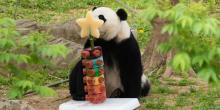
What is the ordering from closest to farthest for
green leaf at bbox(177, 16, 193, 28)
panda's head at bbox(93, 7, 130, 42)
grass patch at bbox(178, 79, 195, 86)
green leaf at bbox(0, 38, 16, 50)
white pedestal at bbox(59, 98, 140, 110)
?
green leaf at bbox(177, 16, 193, 28) → green leaf at bbox(0, 38, 16, 50) → white pedestal at bbox(59, 98, 140, 110) → panda's head at bbox(93, 7, 130, 42) → grass patch at bbox(178, 79, 195, 86)

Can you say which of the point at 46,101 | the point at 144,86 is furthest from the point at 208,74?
the point at 46,101

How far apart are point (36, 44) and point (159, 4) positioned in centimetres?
125

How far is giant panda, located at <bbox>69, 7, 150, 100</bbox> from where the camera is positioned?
539 cm

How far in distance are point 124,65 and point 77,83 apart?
52cm

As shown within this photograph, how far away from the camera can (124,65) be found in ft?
18.5

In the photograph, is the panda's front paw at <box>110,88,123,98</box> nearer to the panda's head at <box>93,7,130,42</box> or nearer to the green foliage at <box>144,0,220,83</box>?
the panda's head at <box>93,7,130,42</box>

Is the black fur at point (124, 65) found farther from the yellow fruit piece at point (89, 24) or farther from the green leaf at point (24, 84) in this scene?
the green leaf at point (24, 84)

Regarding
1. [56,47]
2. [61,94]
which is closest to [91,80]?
[56,47]

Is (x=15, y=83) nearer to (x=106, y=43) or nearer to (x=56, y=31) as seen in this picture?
(x=106, y=43)

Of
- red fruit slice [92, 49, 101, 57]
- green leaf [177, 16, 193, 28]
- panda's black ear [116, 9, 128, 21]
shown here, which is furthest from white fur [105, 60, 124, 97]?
green leaf [177, 16, 193, 28]

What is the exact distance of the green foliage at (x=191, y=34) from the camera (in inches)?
101

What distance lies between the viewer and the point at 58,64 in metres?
7.84

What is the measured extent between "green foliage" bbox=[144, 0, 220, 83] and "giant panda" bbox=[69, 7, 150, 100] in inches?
102

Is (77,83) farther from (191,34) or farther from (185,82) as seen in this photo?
(191,34)
